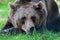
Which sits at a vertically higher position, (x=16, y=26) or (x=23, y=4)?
(x=23, y=4)

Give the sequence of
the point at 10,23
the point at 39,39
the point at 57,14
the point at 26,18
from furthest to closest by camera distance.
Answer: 1. the point at 57,14
2. the point at 10,23
3. the point at 26,18
4. the point at 39,39

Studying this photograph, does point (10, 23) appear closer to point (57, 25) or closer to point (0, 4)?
point (57, 25)

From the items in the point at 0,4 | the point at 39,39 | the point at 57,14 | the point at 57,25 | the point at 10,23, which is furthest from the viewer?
the point at 0,4

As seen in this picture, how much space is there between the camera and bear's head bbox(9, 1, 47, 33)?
7574 mm

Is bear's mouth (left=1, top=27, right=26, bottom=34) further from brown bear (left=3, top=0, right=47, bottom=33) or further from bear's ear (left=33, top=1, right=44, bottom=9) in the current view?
bear's ear (left=33, top=1, right=44, bottom=9)

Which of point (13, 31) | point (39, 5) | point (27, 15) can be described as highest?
point (39, 5)

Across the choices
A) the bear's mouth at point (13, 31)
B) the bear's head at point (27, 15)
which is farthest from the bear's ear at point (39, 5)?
the bear's mouth at point (13, 31)

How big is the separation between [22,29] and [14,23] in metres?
0.33

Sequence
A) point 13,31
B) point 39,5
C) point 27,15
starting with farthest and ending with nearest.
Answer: point 39,5
point 13,31
point 27,15

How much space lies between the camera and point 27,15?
758cm

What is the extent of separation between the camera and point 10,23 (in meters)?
8.38

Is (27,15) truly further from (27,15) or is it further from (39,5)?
(39,5)

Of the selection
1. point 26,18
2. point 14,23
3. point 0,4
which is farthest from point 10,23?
point 0,4

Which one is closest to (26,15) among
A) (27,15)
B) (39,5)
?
(27,15)
